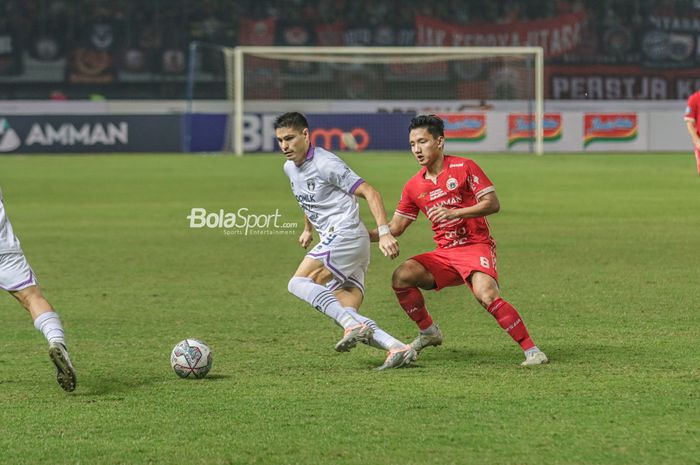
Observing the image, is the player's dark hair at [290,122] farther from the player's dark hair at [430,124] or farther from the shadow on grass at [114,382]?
the shadow on grass at [114,382]

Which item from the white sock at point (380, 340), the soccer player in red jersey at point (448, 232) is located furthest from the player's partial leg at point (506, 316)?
the white sock at point (380, 340)

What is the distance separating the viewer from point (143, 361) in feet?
24.8

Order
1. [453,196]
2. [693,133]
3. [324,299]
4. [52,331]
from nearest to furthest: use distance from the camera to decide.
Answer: [52,331], [324,299], [453,196], [693,133]

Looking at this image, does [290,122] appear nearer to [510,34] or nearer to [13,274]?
[13,274]

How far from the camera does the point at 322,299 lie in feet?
24.3

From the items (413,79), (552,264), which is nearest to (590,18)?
(413,79)

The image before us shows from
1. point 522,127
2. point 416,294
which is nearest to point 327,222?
point 416,294

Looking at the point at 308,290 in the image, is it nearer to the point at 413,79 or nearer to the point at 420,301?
the point at 420,301

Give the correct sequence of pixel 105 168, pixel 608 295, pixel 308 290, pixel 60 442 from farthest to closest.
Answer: pixel 105 168, pixel 608 295, pixel 308 290, pixel 60 442

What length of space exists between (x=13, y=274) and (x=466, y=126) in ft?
107

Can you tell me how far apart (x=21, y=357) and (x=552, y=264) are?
6.74m

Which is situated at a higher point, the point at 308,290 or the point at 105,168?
the point at 308,290

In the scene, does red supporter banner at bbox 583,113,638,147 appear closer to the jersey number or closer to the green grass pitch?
the green grass pitch

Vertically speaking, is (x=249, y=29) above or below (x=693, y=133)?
below
